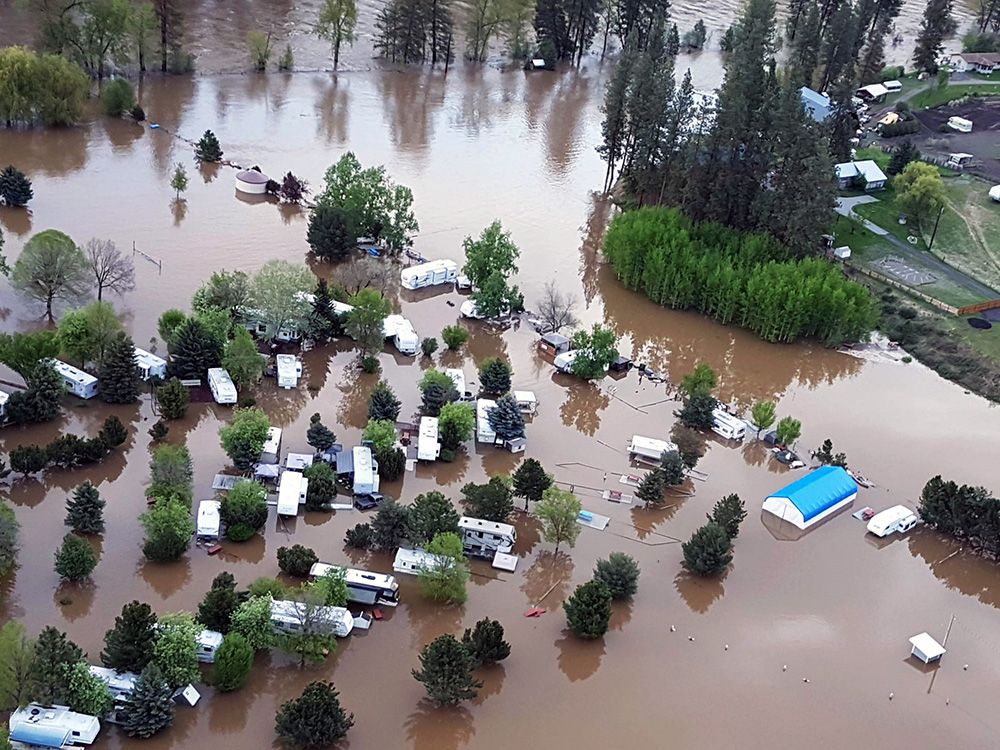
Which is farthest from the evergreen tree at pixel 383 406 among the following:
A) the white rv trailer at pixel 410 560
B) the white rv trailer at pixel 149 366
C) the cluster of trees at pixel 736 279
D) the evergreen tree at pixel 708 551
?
the cluster of trees at pixel 736 279

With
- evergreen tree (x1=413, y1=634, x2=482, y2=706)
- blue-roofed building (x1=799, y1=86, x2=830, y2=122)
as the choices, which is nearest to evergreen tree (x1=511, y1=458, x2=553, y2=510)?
evergreen tree (x1=413, y1=634, x2=482, y2=706)

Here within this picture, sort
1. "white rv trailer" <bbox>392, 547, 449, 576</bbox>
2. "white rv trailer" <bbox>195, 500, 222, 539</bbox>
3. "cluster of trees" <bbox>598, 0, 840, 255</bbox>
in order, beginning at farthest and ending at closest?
"cluster of trees" <bbox>598, 0, 840, 255</bbox> → "white rv trailer" <bbox>195, 500, 222, 539</bbox> → "white rv trailer" <bbox>392, 547, 449, 576</bbox>

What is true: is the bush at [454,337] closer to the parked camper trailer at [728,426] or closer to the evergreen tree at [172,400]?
the parked camper trailer at [728,426]

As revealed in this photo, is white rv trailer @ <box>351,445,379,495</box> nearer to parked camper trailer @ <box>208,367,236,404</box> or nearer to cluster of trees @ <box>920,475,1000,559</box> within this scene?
parked camper trailer @ <box>208,367,236,404</box>

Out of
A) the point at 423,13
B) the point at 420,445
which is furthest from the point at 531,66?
the point at 420,445

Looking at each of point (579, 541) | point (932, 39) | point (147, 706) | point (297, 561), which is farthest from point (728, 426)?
point (932, 39)
